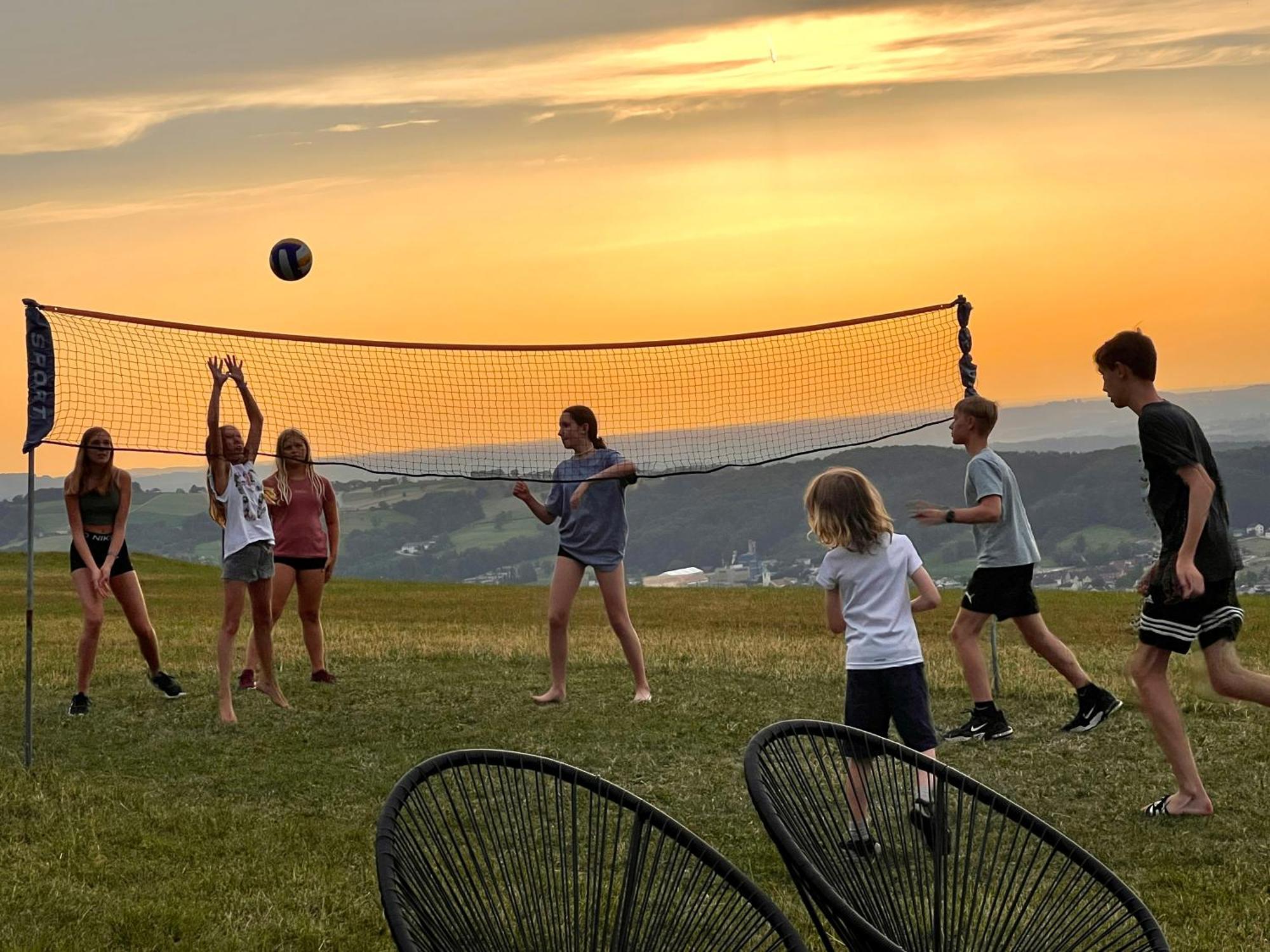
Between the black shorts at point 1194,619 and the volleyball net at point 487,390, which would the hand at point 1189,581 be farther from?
the volleyball net at point 487,390

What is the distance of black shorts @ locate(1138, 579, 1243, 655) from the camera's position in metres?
6.91

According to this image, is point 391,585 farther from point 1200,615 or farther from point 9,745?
point 1200,615

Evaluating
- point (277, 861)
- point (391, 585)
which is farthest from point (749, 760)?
point (391, 585)

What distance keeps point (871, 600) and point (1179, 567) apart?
4.88 ft

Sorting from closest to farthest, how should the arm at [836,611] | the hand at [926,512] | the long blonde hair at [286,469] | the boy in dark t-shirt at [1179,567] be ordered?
the arm at [836,611]
the boy in dark t-shirt at [1179,567]
the hand at [926,512]
the long blonde hair at [286,469]

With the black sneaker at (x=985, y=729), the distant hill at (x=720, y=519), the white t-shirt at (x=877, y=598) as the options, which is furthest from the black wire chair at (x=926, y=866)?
the distant hill at (x=720, y=519)

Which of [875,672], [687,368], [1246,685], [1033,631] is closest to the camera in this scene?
[875,672]

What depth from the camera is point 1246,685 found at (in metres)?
6.94

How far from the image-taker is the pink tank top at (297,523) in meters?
11.3

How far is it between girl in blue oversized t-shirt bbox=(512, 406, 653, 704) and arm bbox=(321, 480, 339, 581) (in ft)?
5.97

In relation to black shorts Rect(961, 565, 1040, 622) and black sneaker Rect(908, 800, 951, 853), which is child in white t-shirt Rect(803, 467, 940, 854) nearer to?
black sneaker Rect(908, 800, 951, 853)

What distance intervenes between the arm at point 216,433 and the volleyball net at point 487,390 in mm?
151

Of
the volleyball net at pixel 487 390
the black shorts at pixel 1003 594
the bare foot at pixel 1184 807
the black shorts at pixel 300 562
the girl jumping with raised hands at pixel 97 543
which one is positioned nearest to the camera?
the bare foot at pixel 1184 807

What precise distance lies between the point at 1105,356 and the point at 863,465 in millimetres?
103505
